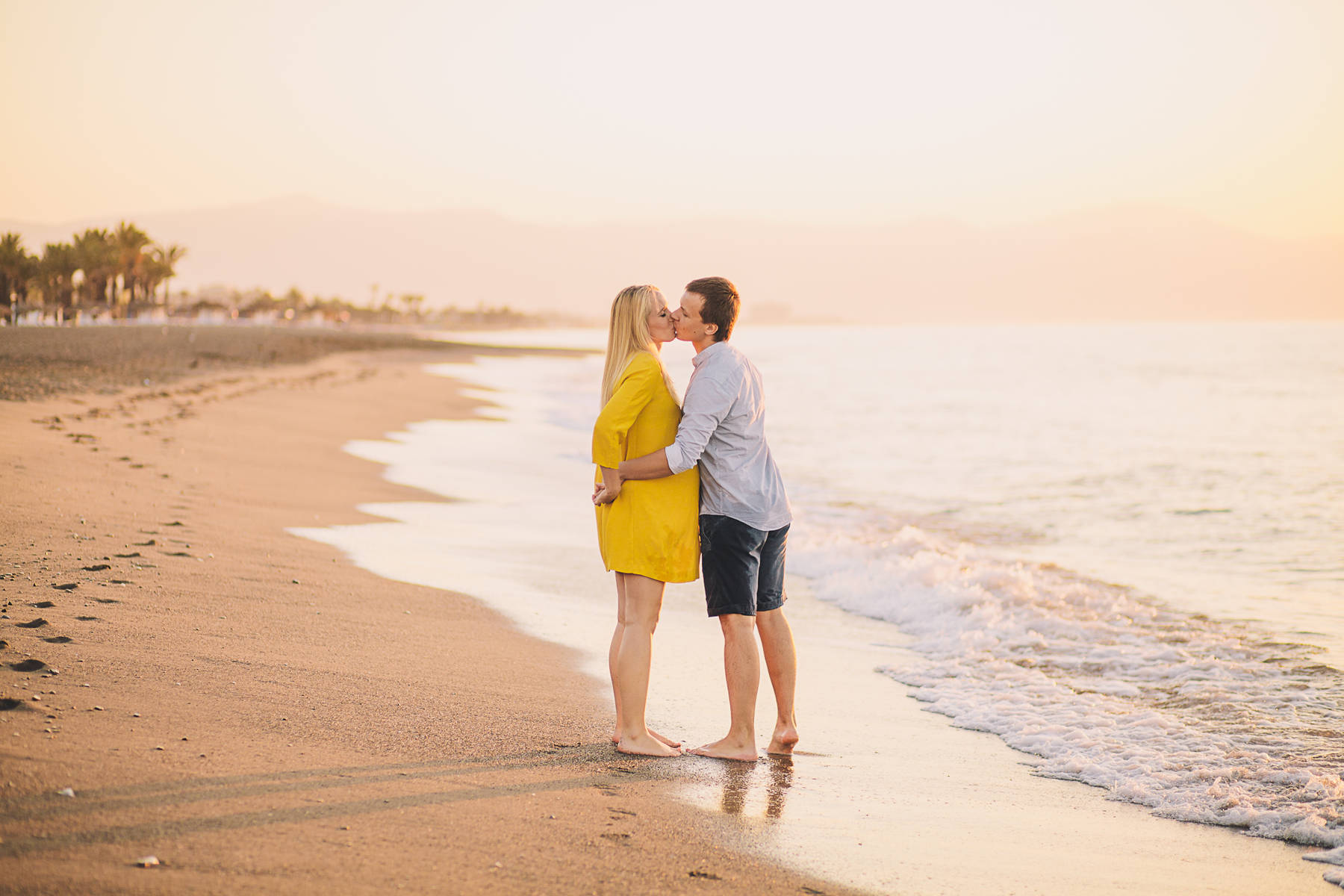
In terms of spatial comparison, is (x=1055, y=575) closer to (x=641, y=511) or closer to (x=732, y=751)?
(x=732, y=751)

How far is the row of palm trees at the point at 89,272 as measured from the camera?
174 ft

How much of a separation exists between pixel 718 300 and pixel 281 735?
8.18 ft

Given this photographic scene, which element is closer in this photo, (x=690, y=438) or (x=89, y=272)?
(x=690, y=438)

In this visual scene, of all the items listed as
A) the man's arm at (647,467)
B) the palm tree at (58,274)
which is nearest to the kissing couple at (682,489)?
the man's arm at (647,467)

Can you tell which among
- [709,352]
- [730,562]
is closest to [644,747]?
[730,562]

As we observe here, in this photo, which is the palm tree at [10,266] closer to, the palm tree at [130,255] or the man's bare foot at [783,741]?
the palm tree at [130,255]

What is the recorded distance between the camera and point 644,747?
420cm

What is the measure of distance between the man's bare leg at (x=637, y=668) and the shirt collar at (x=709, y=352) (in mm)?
972

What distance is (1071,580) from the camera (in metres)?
8.97

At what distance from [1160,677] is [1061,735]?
156 centimetres

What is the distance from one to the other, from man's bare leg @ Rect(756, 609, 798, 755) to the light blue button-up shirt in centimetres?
48

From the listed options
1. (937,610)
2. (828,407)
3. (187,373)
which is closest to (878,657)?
(937,610)

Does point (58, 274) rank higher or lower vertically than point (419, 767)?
higher

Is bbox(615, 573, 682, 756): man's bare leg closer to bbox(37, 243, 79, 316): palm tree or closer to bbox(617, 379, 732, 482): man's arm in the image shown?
bbox(617, 379, 732, 482): man's arm
